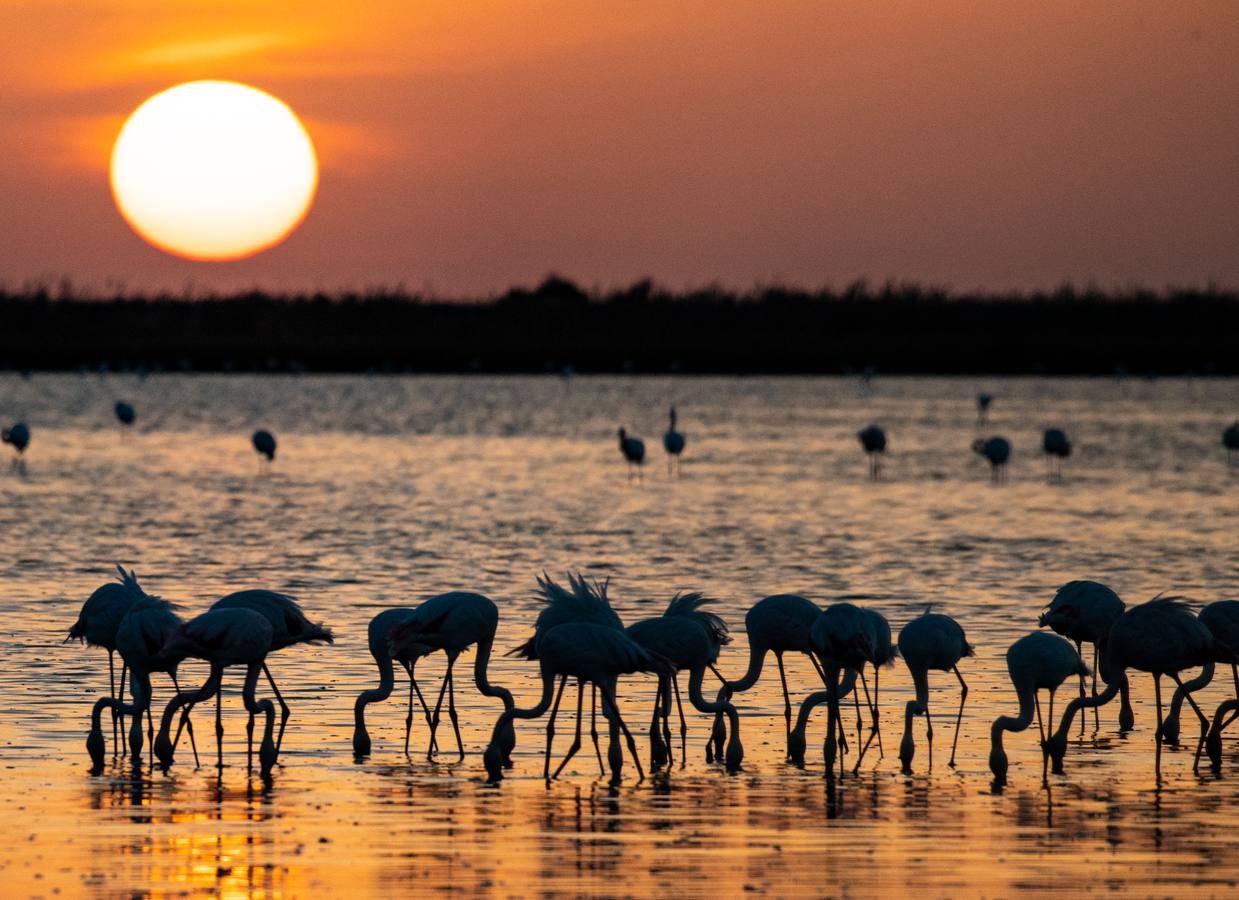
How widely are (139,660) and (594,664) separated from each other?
7.42 feet

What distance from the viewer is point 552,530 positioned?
21812 millimetres

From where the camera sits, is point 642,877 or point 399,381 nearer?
point 642,877

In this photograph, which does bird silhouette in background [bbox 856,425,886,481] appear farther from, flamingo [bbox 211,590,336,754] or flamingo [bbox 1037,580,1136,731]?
flamingo [bbox 211,590,336,754]

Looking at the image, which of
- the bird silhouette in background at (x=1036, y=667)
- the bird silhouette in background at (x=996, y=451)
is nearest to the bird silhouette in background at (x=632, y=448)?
the bird silhouette in background at (x=996, y=451)

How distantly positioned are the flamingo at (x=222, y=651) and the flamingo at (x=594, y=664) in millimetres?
1118

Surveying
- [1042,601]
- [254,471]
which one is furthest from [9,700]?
[254,471]

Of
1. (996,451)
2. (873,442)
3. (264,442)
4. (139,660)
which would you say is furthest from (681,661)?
(264,442)

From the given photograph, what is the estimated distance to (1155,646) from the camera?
9.62 metres

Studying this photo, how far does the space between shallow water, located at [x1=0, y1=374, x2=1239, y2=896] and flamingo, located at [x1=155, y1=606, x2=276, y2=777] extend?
160mm

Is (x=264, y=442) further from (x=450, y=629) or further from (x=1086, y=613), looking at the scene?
(x=1086, y=613)

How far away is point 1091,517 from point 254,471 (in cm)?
1443

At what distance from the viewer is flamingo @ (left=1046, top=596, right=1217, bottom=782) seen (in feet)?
31.5

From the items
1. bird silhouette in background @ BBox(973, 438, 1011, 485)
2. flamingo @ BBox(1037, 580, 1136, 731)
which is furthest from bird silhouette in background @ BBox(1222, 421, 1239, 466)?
flamingo @ BBox(1037, 580, 1136, 731)

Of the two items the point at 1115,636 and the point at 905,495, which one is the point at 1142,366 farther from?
the point at 1115,636
